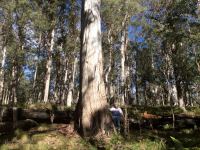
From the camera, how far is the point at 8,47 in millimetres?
32094

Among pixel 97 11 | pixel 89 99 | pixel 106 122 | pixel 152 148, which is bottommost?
pixel 152 148

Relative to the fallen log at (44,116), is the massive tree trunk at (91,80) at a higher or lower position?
higher

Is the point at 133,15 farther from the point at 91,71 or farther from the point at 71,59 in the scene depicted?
the point at 91,71

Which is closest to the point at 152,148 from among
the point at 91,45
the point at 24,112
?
the point at 91,45

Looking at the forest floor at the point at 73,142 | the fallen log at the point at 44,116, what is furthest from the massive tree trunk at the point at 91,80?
the fallen log at the point at 44,116

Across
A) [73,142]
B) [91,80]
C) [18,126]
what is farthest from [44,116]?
[73,142]

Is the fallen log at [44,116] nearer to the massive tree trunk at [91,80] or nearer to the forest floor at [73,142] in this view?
the forest floor at [73,142]

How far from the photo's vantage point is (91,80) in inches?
356

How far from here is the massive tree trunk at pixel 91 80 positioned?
8.56 metres

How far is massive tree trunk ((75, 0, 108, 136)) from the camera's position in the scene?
28.1 feet

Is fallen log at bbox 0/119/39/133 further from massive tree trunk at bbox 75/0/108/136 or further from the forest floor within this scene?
massive tree trunk at bbox 75/0/108/136

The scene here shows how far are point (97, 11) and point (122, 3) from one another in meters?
21.0

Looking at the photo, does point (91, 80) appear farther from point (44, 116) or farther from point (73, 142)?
point (44, 116)

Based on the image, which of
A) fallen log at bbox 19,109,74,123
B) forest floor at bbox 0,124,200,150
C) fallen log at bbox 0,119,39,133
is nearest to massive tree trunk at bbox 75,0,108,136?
forest floor at bbox 0,124,200,150
